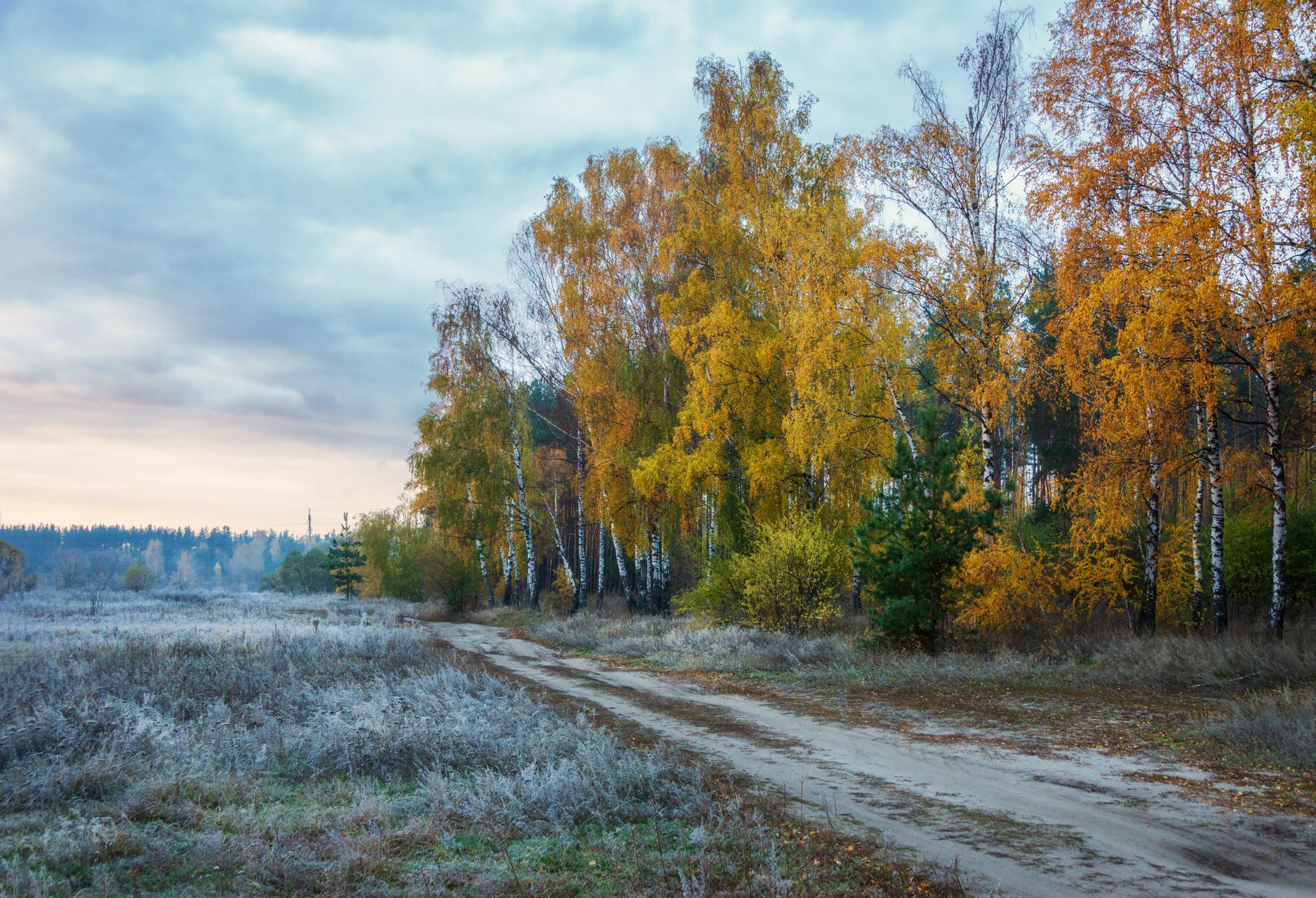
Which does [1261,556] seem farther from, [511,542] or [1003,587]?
[511,542]

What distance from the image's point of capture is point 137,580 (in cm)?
5262

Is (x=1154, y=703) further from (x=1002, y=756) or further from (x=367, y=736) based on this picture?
(x=367, y=736)

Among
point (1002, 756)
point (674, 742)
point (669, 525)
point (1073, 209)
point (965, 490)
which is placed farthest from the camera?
point (669, 525)

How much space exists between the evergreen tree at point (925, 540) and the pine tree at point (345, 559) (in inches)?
1782

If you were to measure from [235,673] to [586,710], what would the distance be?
20.5 ft

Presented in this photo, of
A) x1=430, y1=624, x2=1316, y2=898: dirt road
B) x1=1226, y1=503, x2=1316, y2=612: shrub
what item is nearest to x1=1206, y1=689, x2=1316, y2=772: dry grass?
x1=430, y1=624, x2=1316, y2=898: dirt road

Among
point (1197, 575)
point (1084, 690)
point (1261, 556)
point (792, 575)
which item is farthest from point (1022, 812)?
point (1261, 556)

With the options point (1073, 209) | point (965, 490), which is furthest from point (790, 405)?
point (1073, 209)

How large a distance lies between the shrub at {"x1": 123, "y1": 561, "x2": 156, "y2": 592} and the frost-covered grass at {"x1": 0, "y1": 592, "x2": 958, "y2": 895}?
48.2m

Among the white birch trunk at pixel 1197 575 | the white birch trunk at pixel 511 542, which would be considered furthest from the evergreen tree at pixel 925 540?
the white birch trunk at pixel 511 542

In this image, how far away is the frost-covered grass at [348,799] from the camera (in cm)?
451

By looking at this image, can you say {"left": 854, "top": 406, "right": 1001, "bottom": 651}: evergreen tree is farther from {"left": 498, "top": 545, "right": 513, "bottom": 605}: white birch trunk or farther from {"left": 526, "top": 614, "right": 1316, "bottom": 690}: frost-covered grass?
{"left": 498, "top": 545, "right": 513, "bottom": 605}: white birch trunk

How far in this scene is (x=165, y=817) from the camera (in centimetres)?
568

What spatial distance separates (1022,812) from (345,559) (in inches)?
2150
